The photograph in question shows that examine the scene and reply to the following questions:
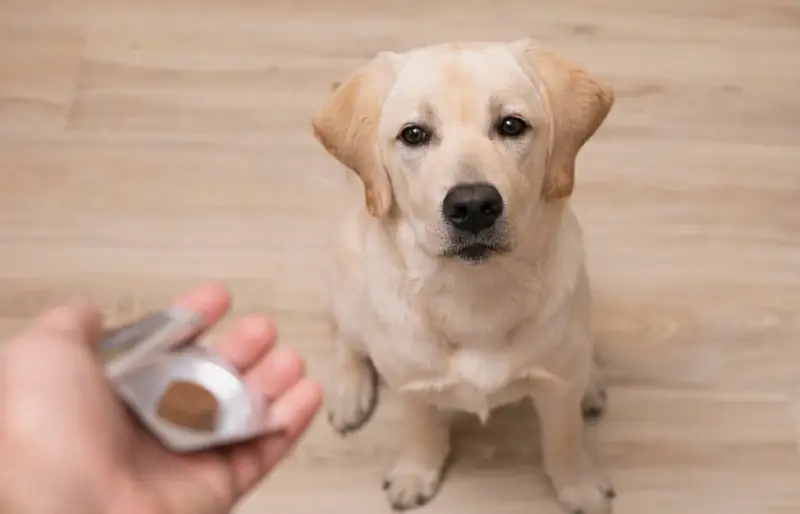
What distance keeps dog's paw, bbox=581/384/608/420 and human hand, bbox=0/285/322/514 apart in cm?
70

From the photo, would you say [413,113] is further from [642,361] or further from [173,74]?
[173,74]

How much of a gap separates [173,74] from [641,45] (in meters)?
1.07

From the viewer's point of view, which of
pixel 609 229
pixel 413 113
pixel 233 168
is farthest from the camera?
pixel 233 168

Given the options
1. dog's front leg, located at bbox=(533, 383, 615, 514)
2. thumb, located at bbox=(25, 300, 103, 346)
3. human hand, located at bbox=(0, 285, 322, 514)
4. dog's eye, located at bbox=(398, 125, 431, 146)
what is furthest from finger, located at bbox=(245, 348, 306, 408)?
dog's front leg, located at bbox=(533, 383, 615, 514)

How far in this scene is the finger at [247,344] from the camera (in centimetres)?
128

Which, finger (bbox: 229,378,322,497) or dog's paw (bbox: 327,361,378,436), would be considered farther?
dog's paw (bbox: 327,361,378,436)

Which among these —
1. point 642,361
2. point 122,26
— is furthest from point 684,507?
point 122,26

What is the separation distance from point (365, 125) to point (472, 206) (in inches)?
7.9

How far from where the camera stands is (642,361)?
6.10 ft

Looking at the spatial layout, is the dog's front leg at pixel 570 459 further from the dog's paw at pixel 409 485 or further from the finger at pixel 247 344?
the finger at pixel 247 344

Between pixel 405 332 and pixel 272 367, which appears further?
pixel 405 332

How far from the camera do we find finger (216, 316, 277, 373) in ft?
4.18

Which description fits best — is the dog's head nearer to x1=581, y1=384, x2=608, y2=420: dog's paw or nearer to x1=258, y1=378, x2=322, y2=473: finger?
x1=258, y1=378, x2=322, y2=473: finger

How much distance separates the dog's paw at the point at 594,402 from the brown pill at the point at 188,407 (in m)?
0.81
